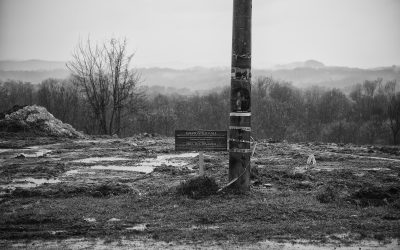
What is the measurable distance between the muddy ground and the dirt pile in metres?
10.3

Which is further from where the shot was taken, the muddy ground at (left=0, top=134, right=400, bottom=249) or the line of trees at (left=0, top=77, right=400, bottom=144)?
the line of trees at (left=0, top=77, right=400, bottom=144)

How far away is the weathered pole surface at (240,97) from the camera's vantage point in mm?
7727

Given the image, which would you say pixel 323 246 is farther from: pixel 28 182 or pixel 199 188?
pixel 28 182

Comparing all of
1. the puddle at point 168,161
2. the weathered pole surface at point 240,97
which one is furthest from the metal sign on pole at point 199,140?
the puddle at point 168,161

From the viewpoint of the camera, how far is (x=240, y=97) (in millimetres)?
7758

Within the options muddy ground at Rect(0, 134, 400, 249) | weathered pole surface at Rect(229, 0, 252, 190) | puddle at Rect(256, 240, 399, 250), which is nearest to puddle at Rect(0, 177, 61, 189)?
muddy ground at Rect(0, 134, 400, 249)

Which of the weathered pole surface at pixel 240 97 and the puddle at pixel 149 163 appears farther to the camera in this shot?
the puddle at pixel 149 163

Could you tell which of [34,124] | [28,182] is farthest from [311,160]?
[34,124]

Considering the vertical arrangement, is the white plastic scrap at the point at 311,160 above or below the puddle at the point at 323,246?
above

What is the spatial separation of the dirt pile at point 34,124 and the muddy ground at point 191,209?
406 inches

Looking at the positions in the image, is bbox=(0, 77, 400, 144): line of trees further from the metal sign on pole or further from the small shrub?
the small shrub

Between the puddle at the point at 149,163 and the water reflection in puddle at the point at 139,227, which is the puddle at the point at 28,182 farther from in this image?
the water reflection in puddle at the point at 139,227

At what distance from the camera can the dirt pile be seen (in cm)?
2197

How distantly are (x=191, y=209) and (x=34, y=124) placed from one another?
18.1m
